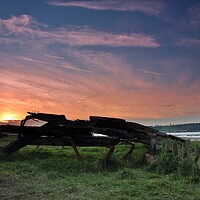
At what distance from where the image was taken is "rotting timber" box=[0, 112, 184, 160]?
757 inches

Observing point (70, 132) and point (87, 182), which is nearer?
point (87, 182)

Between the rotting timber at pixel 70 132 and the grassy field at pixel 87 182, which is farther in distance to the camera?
the rotting timber at pixel 70 132

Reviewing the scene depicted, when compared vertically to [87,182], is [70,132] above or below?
above

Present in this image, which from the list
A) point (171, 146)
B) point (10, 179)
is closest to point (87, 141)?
point (171, 146)

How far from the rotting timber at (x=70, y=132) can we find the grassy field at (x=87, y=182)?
162 cm

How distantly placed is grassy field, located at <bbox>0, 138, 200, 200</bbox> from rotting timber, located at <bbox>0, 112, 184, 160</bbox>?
63.6 inches

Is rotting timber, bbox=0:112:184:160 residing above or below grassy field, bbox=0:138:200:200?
above

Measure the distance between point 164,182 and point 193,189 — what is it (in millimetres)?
1149

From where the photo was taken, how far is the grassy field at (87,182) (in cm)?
1036

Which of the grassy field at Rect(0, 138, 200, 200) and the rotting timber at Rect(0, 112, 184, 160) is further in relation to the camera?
the rotting timber at Rect(0, 112, 184, 160)

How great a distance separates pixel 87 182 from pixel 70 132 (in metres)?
7.28

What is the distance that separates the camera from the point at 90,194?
10469mm

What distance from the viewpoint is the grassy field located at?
408 inches

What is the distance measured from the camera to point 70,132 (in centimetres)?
1975
